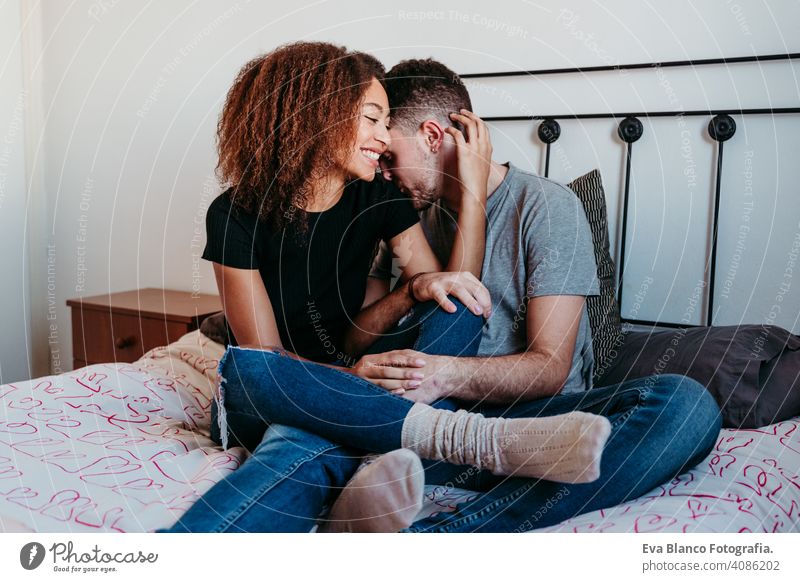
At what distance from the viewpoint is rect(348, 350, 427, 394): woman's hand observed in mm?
824

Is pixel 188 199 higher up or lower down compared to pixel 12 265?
higher up

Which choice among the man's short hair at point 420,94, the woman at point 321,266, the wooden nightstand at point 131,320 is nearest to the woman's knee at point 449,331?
the woman at point 321,266

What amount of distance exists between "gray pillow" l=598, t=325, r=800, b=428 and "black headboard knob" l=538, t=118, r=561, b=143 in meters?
0.41

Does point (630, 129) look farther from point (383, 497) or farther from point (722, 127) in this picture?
point (383, 497)

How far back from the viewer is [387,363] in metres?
0.85

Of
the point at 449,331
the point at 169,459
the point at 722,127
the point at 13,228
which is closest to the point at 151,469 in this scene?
the point at 169,459

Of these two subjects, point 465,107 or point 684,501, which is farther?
point 465,107

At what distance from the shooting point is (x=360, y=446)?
75cm

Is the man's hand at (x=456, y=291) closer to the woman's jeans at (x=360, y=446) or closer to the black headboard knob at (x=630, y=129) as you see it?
the woman's jeans at (x=360, y=446)

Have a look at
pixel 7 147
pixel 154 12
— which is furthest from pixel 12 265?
pixel 154 12

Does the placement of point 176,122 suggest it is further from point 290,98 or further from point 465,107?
point 465,107

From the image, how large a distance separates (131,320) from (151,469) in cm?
71
